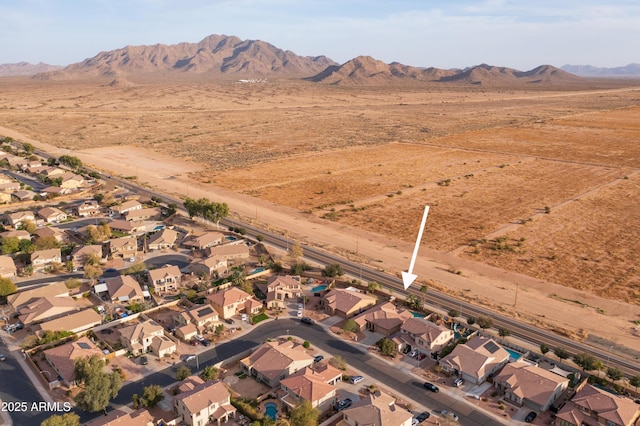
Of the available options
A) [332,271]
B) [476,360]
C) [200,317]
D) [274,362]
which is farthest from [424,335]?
[200,317]

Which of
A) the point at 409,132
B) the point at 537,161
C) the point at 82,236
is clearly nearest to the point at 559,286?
the point at 82,236

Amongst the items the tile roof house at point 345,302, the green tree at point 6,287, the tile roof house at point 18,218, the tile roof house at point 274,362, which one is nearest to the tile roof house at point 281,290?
the tile roof house at point 345,302

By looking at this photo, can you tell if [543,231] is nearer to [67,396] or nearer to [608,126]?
[67,396]

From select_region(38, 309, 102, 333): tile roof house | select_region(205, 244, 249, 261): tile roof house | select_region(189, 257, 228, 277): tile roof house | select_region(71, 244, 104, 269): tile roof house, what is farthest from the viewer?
select_region(205, 244, 249, 261): tile roof house

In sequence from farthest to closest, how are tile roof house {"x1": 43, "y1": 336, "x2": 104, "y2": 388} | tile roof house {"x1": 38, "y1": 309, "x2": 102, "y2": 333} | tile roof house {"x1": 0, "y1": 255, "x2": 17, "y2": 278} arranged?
tile roof house {"x1": 0, "y1": 255, "x2": 17, "y2": 278} → tile roof house {"x1": 38, "y1": 309, "x2": 102, "y2": 333} → tile roof house {"x1": 43, "y1": 336, "x2": 104, "y2": 388}

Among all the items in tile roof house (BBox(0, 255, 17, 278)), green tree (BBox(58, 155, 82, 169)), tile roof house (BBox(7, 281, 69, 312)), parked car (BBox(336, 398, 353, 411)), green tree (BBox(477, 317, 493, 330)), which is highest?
green tree (BBox(58, 155, 82, 169))

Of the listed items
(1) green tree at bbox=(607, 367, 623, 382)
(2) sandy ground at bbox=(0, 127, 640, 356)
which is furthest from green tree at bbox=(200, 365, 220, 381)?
(1) green tree at bbox=(607, 367, 623, 382)

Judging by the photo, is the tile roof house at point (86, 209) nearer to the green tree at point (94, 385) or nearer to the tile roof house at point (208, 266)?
the tile roof house at point (208, 266)

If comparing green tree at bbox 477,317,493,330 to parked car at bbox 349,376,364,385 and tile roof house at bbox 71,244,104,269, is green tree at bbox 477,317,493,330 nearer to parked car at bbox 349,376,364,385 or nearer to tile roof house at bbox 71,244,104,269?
parked car at bbox 349,376,364,385
